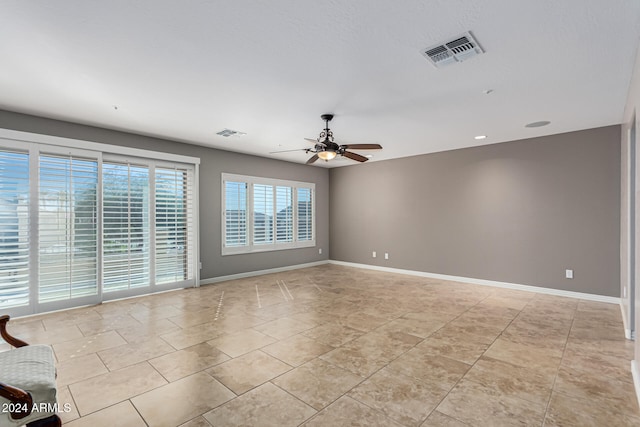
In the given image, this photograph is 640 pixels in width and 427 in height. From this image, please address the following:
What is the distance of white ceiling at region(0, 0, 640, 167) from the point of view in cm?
212

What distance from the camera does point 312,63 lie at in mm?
2811

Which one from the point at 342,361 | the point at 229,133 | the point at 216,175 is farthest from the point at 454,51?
the point at 216,175

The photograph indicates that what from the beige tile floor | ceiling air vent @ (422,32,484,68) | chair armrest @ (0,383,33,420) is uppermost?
ceiling air vent @ (422,32,484,68)

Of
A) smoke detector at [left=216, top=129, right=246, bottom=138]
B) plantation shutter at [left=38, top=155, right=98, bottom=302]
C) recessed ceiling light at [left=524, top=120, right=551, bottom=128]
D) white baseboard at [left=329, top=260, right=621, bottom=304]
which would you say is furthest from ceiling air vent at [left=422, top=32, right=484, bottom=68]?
plantation shutter at [left=38, top=155, right=98, bottom=302]

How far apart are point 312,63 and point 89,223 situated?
4.08 m

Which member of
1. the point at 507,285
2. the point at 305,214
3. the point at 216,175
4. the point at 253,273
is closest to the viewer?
the point at 507,285

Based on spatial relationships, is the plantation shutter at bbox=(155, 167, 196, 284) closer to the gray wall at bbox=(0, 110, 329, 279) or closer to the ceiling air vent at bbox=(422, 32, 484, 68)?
the gray wall at bbox=(0, 110, 329, 279)

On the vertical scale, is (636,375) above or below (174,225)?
below

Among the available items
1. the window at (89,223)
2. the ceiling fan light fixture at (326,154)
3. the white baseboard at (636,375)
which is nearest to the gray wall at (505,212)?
the white baseboard at (636,375)

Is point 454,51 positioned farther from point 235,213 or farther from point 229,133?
point 235,213

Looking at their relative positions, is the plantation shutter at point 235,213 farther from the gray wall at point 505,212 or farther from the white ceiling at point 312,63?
the gray wall at point 505,212

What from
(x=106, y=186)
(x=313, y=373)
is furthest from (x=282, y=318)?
(x=106, y=186)

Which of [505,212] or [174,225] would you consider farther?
[505,212]

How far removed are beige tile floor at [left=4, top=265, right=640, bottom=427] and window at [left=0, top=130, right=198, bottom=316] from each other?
42cm
